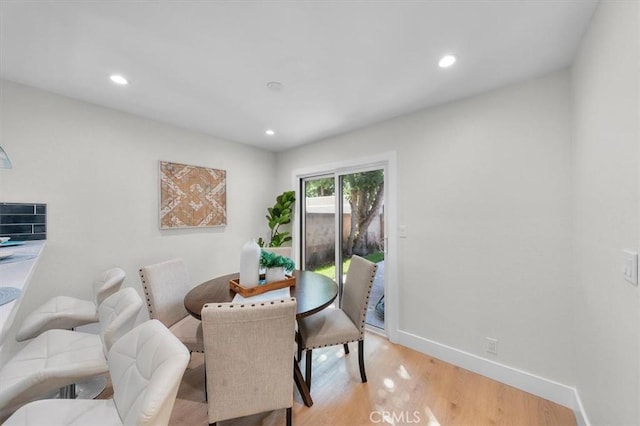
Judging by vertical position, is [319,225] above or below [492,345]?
above

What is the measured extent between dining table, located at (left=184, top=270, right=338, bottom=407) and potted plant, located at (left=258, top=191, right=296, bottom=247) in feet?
4.42

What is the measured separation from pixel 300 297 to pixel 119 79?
2.16 meters

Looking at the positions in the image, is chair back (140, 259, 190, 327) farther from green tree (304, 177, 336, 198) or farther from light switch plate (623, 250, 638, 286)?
light switch plate (623, 250, 638, 286)

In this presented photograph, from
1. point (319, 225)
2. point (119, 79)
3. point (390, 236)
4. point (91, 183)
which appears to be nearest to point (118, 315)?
point (91, 183)

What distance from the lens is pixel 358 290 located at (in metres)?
2.07

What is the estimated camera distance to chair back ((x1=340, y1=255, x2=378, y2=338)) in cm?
196

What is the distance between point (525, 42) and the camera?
1472 millimetres

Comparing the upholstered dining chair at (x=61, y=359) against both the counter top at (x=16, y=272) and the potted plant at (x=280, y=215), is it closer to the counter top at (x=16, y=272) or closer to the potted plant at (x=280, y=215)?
the counter top at (x=16, y=272)

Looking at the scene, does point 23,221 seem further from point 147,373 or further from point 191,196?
point 147,373

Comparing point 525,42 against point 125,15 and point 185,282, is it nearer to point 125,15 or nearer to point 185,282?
point 125,15

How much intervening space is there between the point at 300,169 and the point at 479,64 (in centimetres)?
237

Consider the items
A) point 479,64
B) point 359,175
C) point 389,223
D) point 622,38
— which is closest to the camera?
point 622,38

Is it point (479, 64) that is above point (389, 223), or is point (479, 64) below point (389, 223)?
above

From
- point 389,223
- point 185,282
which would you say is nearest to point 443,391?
point 389,223
